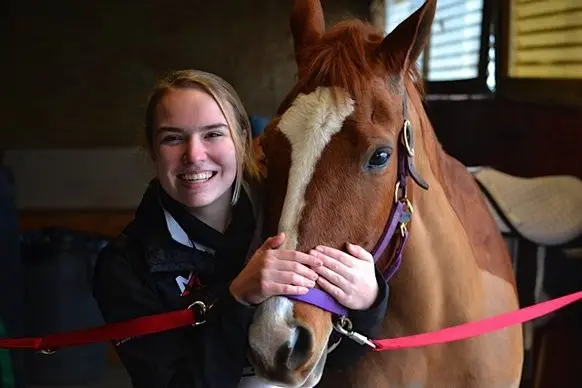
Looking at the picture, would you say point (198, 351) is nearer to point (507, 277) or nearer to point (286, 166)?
point (286, 166)

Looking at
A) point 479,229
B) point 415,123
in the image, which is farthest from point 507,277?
point 415,123

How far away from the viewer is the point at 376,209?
1213mm

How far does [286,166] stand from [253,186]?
0.29 m

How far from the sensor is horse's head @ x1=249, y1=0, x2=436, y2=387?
1117 millimetres

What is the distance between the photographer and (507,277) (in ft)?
5.38

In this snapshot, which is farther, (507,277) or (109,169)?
(109,169)

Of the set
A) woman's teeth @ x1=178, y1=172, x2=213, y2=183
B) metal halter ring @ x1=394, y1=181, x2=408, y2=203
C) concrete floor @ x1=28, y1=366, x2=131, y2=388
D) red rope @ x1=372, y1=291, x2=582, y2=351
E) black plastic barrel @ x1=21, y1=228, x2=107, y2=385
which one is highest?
woman's teeth @ x1=178, y1=172, x2=213, y2=183

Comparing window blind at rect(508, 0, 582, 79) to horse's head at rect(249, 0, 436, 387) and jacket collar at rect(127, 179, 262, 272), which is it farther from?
jacket collar at rect(127, 179, 262, 272)

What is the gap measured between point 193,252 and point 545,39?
1.75 m

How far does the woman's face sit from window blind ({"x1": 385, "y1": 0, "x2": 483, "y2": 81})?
195cm

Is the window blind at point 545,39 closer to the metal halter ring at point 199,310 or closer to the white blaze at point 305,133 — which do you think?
the white blaze at point 305,133

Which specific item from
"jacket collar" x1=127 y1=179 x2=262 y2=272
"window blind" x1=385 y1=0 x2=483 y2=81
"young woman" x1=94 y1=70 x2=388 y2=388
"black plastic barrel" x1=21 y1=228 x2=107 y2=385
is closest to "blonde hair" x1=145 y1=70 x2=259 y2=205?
"young woman" x1=94 y1=70 x2=388 y2=388

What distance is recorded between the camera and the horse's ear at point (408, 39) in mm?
1221


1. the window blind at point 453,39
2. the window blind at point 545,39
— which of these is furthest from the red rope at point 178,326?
the window blind at point 453,39
